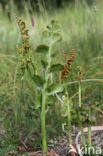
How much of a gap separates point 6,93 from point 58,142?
89cm

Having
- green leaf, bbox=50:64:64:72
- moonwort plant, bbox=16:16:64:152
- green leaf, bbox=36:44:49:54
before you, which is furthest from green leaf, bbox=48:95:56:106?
green leaf, bbox=36:44:49:54

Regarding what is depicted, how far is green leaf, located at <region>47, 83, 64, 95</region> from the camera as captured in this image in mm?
2547

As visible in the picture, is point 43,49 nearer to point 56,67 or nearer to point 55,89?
point 56,67

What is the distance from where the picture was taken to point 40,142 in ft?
9.14

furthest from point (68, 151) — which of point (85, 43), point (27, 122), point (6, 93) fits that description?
point (85, 43)

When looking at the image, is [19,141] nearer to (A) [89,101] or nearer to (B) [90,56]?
(A) [89,101]

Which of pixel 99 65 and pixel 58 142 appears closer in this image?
pixel 58 142

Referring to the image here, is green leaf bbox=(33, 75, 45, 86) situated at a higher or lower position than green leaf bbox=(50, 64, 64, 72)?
lower

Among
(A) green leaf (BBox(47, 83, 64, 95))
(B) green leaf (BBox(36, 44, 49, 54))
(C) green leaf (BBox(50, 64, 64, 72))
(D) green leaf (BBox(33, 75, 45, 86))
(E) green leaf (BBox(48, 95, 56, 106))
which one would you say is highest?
(B) green leaf (BBox(36, 44, 49, 54))

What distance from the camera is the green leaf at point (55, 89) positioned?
2.55 meters

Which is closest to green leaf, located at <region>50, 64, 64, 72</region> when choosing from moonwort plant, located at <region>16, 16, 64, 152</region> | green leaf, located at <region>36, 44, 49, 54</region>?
moonwort plant, located at <region>16, 16, 64, 152</region>

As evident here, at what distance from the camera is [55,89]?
8.39 feet

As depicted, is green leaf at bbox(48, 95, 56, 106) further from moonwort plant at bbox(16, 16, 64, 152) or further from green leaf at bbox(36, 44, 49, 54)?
green leaf at bbox(36, 44, 49, 54)

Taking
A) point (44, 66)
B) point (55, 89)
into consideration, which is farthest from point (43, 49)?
point (55, 89)
